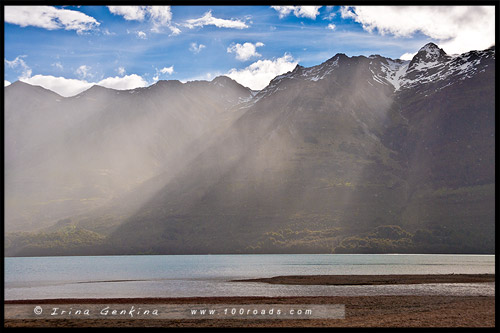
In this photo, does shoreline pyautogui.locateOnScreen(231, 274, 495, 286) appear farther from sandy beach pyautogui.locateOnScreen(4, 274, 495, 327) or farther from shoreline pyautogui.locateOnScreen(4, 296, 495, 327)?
shoreline pyautogui.locateOnScreen(4, 296, 495, 327)

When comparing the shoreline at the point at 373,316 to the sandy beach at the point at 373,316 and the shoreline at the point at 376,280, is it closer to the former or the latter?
the sandy beach at the point at 373,316

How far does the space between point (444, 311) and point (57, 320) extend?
1406 inches

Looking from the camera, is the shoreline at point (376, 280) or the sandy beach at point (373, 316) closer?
the sandy beach at point (373, 316)

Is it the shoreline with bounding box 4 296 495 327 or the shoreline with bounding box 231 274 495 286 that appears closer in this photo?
the shoreline with bounding box 4 296 495 327

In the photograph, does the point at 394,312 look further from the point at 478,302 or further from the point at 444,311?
the point at 478,302

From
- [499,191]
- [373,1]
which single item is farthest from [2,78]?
[499,191]

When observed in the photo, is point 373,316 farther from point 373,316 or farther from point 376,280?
point 376,280

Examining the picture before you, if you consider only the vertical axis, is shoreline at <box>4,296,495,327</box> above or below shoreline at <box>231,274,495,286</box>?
above

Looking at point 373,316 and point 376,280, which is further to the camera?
point 376,280

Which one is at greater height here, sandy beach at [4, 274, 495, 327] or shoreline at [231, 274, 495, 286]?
sandy beach at [4, 274, 495, 327]

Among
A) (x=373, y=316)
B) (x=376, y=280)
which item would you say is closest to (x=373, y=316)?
(x=373, y=316)

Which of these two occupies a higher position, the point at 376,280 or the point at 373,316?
the point at 373,316

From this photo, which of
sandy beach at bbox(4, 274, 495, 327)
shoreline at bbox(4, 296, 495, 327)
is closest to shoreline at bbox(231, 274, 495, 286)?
sandy beach at bbox(4, 274, 495, 327)

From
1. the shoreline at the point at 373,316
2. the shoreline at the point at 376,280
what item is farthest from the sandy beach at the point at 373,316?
the shoreline at the point at 376,280
